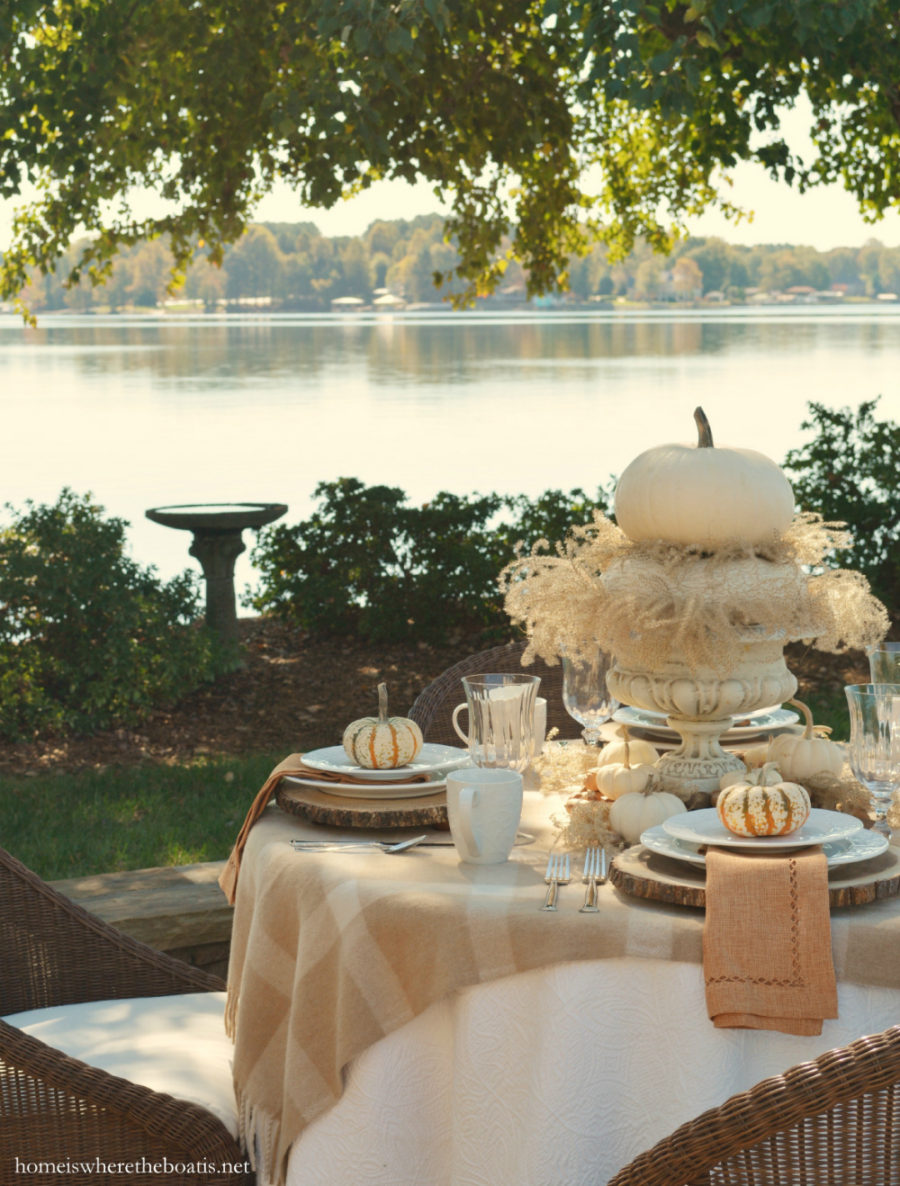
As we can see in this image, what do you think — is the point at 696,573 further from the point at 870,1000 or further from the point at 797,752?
the point at 870,1000

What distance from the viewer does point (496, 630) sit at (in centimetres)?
734

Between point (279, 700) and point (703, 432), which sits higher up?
point (703, 432)

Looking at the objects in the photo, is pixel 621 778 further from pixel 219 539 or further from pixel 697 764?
pixel 219 539

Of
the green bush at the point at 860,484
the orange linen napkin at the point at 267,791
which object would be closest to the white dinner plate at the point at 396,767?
the orange linen napkin at the point at 267,791

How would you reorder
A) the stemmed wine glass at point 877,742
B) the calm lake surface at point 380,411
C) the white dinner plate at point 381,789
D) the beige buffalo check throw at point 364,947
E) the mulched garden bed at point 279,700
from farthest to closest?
the calm lake surface at point 380,411 < the mulched garden bed at point 279,700 < the white dinner plate at point 381,789 < the stemmed wine glass at point 877,742 < the beige buffalo check throw at point 364,947

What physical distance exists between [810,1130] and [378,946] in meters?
0.71

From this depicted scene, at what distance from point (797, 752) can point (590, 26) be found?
10.4 feet

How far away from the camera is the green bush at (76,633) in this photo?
6.14 m

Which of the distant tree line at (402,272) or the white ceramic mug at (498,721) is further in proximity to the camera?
the distant tree line at (402,272)

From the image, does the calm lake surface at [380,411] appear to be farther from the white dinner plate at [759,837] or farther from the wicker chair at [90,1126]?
the wicker chair at [90,1126]

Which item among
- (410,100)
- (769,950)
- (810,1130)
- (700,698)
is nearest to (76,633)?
(410,100)

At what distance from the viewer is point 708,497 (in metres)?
2.15

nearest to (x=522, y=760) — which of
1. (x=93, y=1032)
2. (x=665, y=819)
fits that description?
(x=665, y=819)

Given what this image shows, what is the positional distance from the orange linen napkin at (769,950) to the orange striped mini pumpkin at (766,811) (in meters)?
0.12
